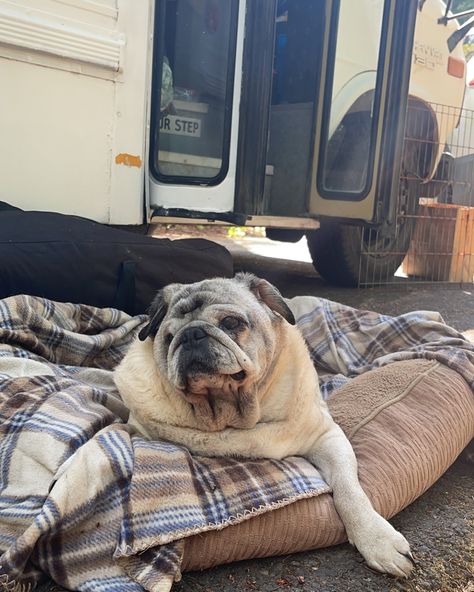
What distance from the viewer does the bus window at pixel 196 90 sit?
4379mm

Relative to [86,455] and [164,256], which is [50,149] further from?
[86,455]

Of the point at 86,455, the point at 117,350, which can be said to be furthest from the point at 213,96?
the point at 86,455

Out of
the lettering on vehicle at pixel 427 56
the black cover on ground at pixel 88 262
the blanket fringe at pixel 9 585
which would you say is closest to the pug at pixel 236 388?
the blanket fringe at pixel 9 585

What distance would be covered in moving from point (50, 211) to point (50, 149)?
34cm

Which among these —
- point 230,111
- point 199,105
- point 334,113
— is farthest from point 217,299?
point 334,113

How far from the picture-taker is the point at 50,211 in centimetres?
364

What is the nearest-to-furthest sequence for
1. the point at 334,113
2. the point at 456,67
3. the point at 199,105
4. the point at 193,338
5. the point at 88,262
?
the point at 193,338
the point at 88,262
the point at 199,105
the point at 334,113
the point at 456,67

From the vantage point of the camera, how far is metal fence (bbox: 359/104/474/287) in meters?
6.03

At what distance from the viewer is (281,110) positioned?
512 centimetres

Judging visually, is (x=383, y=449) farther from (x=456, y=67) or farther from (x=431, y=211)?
(x=456, y=67)

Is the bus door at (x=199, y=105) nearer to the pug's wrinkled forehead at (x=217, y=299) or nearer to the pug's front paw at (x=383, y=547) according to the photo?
the pug's wrinkled forehead at (x=217, y=299)

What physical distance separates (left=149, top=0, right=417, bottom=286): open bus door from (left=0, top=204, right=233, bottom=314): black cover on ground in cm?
79

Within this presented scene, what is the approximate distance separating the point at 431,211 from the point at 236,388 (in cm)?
497

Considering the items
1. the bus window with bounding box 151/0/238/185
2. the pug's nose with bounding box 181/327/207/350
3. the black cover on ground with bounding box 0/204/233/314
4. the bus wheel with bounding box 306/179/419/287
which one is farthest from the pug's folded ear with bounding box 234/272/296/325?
the bus wheel with bounding box 306/179/419/287
